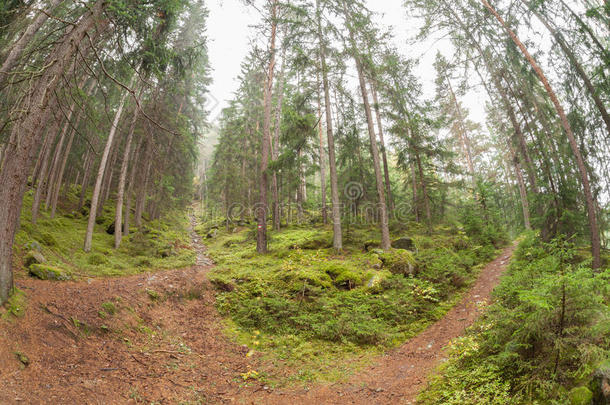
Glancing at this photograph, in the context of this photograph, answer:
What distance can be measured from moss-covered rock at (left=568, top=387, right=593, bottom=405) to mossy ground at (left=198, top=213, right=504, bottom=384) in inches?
136

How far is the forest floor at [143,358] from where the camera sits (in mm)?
3926

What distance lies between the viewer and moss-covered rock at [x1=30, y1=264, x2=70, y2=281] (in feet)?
22.2

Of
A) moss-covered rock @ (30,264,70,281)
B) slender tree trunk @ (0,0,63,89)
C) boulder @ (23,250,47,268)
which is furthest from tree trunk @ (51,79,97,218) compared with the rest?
moss-covered rock @ (30,264,70,281)

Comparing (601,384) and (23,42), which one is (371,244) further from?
(23,42)

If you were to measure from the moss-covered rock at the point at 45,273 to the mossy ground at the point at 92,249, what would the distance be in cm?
22

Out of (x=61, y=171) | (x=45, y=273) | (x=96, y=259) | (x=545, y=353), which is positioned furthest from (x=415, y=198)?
(x=61, y=171)

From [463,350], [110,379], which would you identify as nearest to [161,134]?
[110,379]

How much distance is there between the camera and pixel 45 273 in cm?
687

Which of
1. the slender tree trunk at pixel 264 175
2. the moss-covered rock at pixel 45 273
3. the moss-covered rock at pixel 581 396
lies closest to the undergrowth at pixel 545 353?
the moss-covered rock at pixel 581 396

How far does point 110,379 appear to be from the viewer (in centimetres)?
429

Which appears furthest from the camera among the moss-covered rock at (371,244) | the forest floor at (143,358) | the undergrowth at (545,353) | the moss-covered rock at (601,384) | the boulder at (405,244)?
the moss-covered rock at (371,244)

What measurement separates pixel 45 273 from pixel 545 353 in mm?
10286

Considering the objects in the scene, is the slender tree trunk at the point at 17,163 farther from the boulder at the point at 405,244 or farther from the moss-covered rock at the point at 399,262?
the boulder at the point at 405,244

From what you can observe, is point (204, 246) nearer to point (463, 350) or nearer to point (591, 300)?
point (463, 350)
